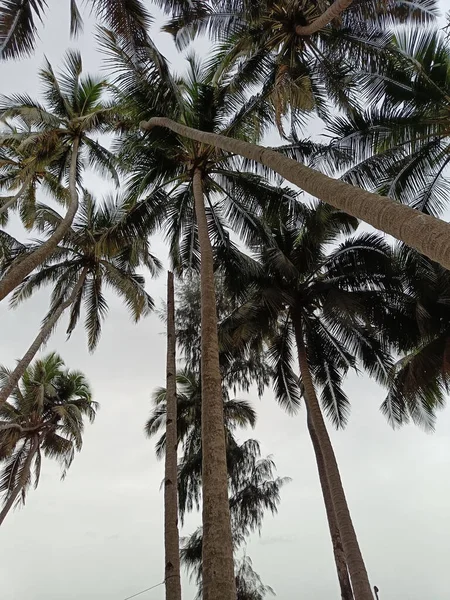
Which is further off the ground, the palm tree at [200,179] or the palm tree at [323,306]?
the palm tree at [200,179]

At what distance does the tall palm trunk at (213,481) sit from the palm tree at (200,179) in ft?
0.06

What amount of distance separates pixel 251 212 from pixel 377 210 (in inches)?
323

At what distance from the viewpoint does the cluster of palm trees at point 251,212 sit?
7.28 m

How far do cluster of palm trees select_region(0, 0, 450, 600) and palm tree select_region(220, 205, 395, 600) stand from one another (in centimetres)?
6

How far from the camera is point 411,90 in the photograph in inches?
328

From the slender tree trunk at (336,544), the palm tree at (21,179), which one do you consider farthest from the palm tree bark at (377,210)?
the palm tree at (21,179)

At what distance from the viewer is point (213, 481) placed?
5.09 meters

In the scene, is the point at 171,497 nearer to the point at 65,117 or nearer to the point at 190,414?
the point at 190,414

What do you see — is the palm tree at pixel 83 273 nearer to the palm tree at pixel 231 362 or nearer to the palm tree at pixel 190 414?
the palm tree at pixel 231 362

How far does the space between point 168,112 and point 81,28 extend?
217 centimetres

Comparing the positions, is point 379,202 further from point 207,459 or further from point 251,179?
point 251,179

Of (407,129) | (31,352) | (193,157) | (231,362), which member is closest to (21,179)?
(31,352)

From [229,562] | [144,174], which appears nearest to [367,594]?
[229,562]

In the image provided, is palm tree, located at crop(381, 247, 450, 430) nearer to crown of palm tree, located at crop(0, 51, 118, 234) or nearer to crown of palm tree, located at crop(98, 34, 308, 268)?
crown of palm tree, located at crop(98, 34, 308, 268)
